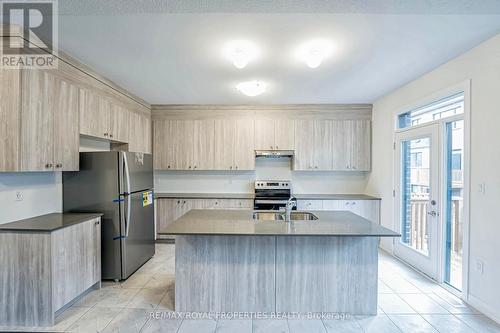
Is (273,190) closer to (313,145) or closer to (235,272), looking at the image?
(313,145)

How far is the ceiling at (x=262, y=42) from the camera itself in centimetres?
204

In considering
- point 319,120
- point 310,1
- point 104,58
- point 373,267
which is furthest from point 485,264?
point 104,58

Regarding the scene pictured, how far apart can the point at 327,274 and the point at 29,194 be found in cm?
313

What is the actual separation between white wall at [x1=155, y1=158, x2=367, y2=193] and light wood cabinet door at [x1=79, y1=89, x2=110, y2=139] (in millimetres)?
1946

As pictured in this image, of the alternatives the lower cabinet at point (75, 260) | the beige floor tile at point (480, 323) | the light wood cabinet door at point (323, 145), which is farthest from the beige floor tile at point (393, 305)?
the lower cabinet at point (75, 260)

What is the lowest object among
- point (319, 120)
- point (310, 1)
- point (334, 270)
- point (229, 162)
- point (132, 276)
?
point (132, 276)

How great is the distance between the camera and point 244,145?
4.93m

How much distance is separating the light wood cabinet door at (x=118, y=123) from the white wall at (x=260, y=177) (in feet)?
4.82

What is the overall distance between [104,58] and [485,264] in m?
4.41

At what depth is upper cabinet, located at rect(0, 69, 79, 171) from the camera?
228 cm

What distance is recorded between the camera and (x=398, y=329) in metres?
2.29

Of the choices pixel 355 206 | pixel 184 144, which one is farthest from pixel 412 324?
pixel 184 144

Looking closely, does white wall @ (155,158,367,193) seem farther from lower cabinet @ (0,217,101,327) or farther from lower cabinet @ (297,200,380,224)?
lower cabinet @ (0,217,101,327)

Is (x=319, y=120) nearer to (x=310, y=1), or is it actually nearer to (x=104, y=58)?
(x=310, y=1)
